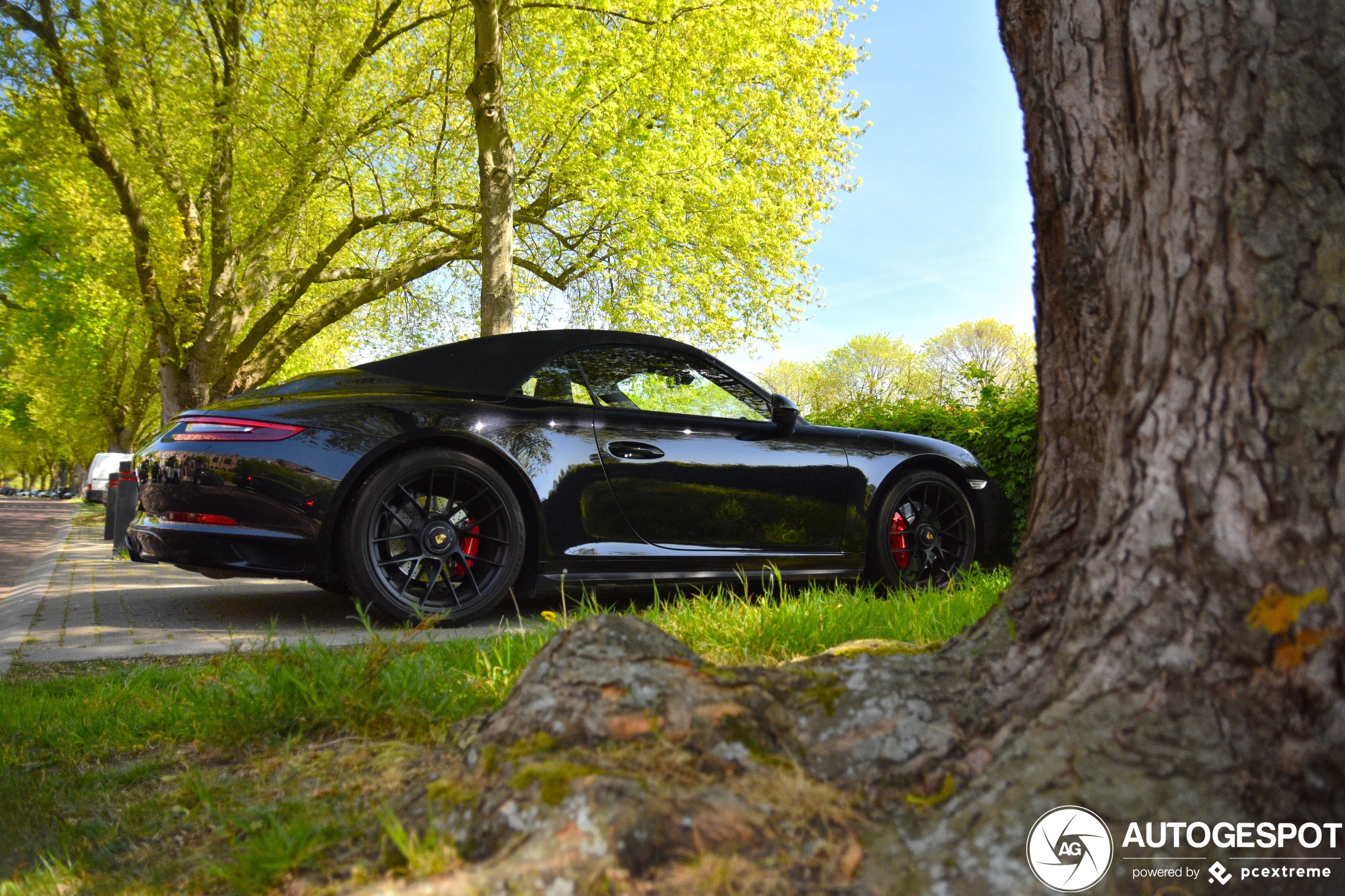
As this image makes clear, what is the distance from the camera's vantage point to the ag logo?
137cm

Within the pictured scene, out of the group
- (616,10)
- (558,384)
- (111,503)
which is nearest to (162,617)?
(558,384)

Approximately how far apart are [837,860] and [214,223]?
50.1ft

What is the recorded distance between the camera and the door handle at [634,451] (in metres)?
4.63

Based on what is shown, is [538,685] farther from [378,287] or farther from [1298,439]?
[378,287]

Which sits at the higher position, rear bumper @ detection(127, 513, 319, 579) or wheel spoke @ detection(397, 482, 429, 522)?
wheel spoke @ detection(397, 482, 429, 522)

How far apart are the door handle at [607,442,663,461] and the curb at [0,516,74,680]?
8.70ft

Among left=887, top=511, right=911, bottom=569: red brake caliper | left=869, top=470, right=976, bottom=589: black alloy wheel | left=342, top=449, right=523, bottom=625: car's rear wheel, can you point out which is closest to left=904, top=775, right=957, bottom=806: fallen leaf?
left=342, top=449, right=523, bottom=625: car's rear wheel

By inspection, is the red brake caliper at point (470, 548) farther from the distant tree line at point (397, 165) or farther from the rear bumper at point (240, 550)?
the distant tree line at point (397, 165)

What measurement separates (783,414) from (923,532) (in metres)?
1.23

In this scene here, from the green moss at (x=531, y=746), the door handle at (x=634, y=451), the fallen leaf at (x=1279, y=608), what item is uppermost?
the door handle at (x=634, y=451)

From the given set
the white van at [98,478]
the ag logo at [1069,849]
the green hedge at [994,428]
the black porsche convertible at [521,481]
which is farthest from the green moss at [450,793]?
the white van at [98,478]

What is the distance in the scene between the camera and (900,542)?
5.54 metres

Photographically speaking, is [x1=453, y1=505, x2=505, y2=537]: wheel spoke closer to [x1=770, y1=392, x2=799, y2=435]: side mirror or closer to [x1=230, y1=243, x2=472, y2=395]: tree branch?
[x1=770, y1=392, x2=799, y2=435]: side mirror

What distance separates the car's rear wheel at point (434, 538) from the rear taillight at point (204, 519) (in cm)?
52
